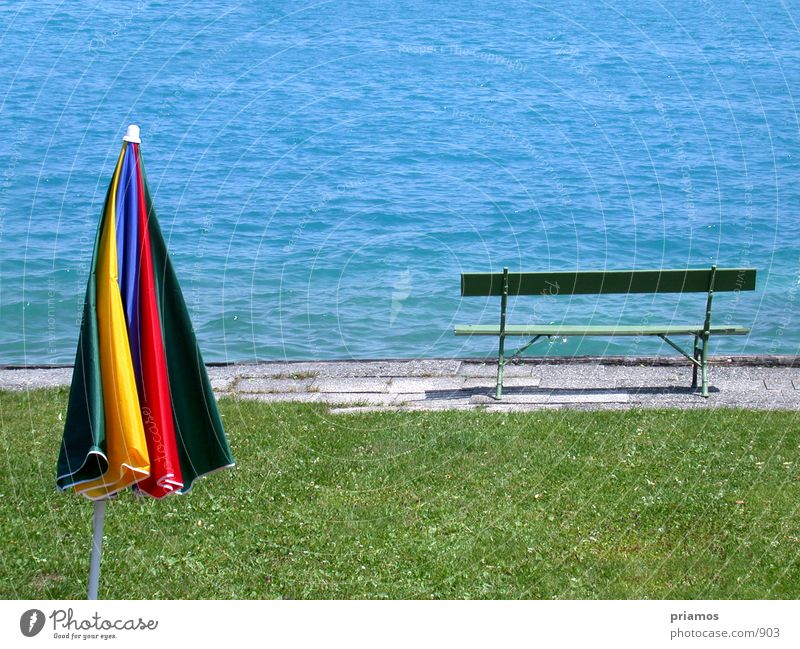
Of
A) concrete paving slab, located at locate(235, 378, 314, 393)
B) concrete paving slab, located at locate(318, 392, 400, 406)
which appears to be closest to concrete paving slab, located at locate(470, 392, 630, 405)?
concrete paving slab, located at locate(318, 392, 400, 406)

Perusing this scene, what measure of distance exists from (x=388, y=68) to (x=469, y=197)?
10.1 metres

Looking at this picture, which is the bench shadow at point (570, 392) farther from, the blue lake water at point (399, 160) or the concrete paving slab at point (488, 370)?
the blue lake water at point (399, 160)

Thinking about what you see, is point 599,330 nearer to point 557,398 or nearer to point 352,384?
point 557,398

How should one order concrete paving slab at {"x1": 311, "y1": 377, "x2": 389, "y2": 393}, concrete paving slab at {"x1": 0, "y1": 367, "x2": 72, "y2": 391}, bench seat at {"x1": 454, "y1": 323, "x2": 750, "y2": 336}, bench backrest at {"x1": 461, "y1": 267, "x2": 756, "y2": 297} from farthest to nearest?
concrete paving slab at {"x1": 0, "y1": 367, "x2": 72, "y2": 391}, concrete paving slab at {"x1": 311, "y1": 377, "x2": 389, "y2": 393}, bench seat at {"x1": 454, "y1": 323, "x2": 750, "y2": 336}, bench backrest at {"x1": 461, "y1": 267, "x2": 756, "y2": 297}

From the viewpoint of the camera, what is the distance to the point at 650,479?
665cm

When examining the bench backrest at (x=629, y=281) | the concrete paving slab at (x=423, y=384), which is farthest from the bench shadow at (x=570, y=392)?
the bench backrest at (x=629, y=281)

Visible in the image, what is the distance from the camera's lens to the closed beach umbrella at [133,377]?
4.35m

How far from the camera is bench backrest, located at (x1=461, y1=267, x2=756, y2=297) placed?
9.02 metres

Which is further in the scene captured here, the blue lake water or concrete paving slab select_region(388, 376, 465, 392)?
the blue lake water

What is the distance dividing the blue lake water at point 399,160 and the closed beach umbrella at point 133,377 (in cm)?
918

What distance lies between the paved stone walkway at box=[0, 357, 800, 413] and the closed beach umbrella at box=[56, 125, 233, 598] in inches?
146

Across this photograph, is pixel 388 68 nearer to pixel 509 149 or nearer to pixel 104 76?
pixel 509 149

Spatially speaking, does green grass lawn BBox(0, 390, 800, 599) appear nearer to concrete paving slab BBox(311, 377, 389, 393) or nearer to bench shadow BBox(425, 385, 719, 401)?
bench shadow BBox(425, 385, 719, 401)
